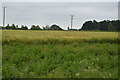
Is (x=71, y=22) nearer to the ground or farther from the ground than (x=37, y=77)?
farther from the ground

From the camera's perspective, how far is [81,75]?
20.2 ft

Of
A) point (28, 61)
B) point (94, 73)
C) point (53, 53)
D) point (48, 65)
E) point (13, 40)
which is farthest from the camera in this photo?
point (13, 40)

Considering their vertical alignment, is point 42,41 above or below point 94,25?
below

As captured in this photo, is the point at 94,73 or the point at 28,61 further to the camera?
the point at 28,61

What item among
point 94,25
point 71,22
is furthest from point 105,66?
point 94,25

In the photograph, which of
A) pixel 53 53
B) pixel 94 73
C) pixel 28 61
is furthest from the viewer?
pixel 53 53

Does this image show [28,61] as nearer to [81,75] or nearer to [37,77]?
[37,77]

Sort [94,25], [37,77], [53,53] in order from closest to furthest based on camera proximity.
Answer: [37,77] → [53,53] → [94,25]

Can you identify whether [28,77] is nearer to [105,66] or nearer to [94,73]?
[94,73]

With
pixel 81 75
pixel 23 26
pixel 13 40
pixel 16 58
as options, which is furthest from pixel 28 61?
pixel 23 26

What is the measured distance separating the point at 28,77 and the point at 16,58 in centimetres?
289

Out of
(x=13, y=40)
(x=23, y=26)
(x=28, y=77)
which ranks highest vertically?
(x=23, y=26)

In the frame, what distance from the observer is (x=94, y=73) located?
6.42m

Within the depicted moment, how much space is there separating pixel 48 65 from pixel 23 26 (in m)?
67.7
